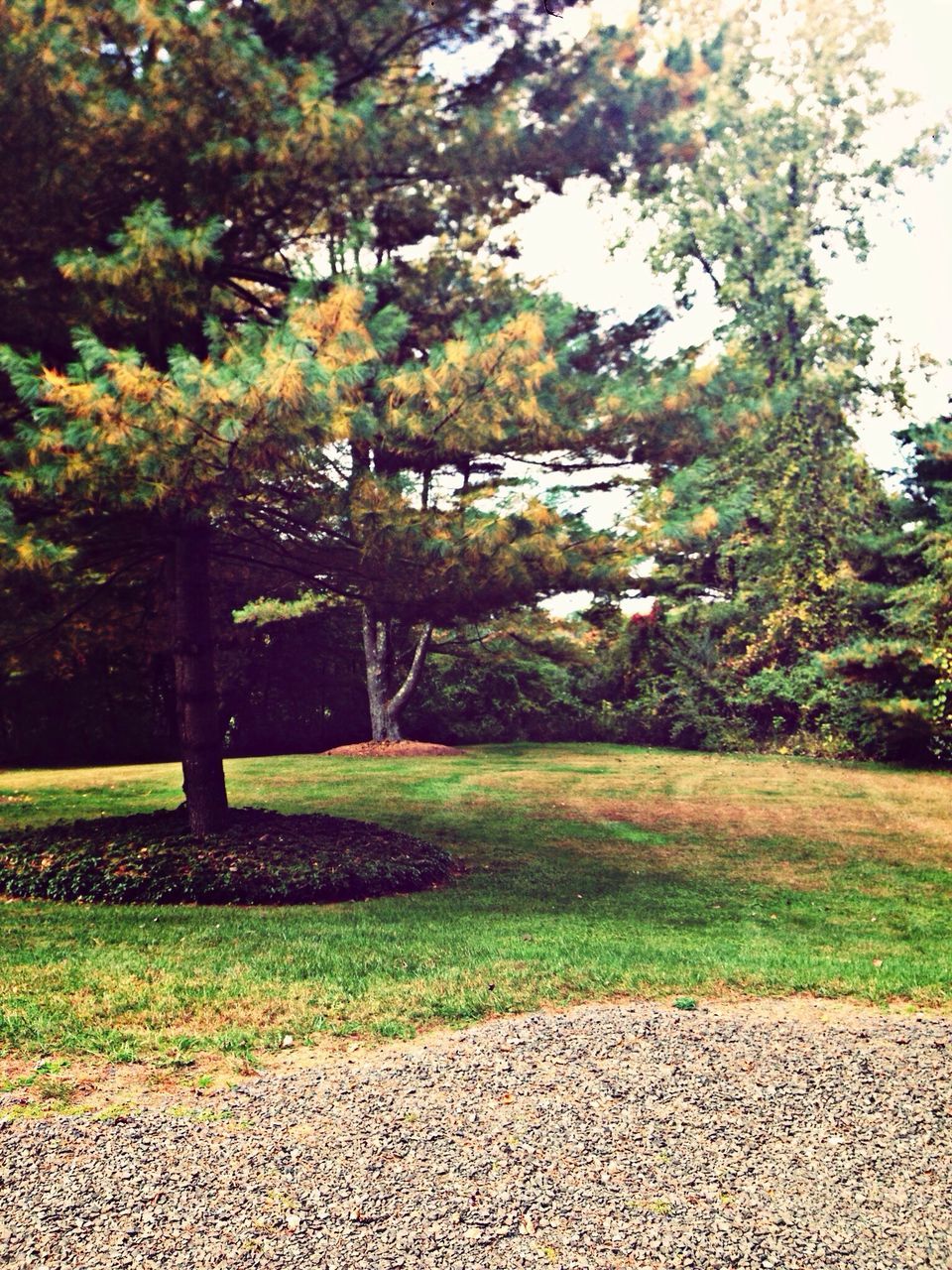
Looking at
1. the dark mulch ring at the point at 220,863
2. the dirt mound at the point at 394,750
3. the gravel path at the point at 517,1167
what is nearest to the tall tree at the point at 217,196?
the dark mulch ring at the point at 220,863

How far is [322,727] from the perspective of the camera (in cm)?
1973

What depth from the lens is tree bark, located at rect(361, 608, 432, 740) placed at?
1823cm

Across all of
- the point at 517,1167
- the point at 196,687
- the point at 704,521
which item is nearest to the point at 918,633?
the point at 704,521

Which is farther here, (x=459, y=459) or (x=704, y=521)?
(x=459, y=459)

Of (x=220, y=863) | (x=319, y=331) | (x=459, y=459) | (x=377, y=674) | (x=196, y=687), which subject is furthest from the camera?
(x=377, y=674)

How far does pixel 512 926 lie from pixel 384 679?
11.5 meters

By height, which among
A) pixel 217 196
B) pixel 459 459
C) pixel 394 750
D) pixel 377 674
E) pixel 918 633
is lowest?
pixel 394 750

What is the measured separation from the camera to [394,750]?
1770 cm

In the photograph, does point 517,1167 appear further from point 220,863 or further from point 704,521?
point 704,521

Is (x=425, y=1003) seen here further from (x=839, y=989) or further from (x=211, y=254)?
(x=211, y=254)

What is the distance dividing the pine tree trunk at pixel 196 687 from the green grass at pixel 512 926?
1422 millimetres

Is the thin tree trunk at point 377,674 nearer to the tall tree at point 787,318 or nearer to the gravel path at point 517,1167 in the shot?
the tall tree at point 787,318

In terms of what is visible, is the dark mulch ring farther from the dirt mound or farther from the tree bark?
the tree bark

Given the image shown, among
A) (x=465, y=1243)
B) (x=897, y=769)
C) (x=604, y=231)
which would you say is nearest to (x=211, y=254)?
(x=465, y=1243)
